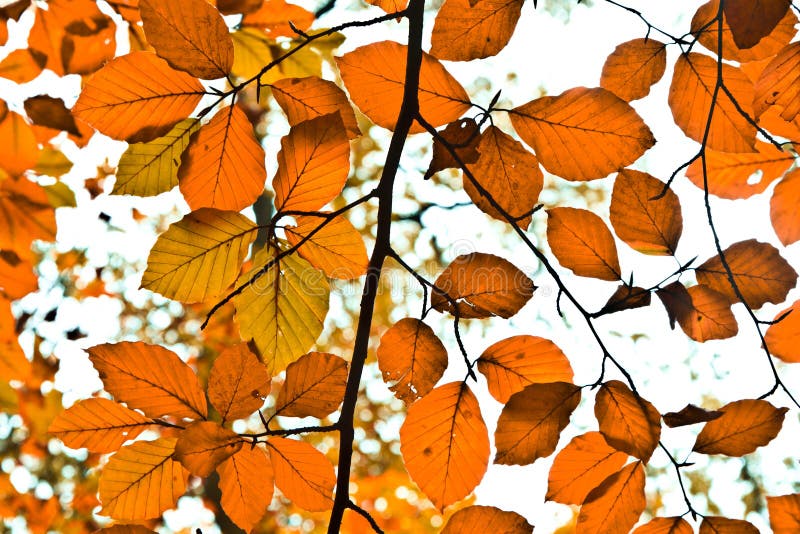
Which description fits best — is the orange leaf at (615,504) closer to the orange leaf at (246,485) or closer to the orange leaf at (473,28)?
the orange leaf at (246,485)

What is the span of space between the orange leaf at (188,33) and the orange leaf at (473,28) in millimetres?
186

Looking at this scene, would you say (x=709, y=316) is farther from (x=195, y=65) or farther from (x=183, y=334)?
(x=183, y=334)

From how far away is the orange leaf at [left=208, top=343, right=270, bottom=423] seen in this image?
0.46 metres

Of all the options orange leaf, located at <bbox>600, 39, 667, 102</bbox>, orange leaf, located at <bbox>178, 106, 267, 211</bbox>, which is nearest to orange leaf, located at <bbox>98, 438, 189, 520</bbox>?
orange leaf, located at <bbox>178, 106, 267, 211</bbox>

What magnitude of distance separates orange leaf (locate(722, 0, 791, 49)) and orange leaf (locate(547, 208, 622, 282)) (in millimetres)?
166

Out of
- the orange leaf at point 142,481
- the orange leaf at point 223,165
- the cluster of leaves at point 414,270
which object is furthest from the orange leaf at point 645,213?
the orange leaf at point 142,481

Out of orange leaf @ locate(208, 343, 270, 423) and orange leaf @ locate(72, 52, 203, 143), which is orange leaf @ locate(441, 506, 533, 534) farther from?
orange leaf @ locate(72, 52, 203, 143)

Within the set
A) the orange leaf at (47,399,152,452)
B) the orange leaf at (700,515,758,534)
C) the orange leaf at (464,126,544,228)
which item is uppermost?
the orange leaf at (464,126,544,228)

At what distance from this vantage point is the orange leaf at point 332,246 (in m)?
0.48

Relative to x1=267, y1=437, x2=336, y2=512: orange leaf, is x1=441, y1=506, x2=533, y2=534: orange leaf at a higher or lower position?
lower

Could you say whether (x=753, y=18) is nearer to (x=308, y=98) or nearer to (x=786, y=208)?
(x=786, y=208)

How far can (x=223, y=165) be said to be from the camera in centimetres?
48

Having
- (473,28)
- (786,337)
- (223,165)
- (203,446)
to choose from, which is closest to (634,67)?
(473,28)

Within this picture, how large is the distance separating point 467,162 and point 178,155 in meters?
0.27
